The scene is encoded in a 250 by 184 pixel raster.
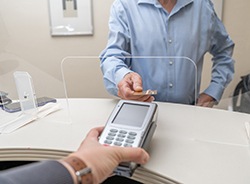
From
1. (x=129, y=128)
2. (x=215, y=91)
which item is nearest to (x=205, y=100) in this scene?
(x=215, y=91)

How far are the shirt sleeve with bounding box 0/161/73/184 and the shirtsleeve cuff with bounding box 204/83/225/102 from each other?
0.81 metres

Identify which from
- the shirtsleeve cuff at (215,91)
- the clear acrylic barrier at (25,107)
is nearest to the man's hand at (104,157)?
the clear acrylic barrier at (25,107)

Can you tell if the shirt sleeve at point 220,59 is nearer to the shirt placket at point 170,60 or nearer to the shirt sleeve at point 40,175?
the shirt placket at point 170,60

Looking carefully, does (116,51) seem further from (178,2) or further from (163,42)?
(178,2)

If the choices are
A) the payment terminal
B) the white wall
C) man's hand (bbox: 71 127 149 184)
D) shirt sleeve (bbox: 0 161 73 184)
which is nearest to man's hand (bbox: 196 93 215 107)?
the payment terminal

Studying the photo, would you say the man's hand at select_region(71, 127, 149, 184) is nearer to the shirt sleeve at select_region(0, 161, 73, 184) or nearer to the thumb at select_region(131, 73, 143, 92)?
the shirt sleeve at select_region(0, 161, 73, 184)

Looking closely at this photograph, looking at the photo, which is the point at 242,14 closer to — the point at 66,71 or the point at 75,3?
the point at 75,3

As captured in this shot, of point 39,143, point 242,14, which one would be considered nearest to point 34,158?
point 39,143

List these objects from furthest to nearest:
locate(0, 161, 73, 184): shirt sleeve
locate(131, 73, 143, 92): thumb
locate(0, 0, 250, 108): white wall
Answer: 1. locate(0, 0, 250, 108): white wall
2. locate(131, 73, 143, 92): thumb
3. locate(0, 161, 73, 184): shirt sleeve

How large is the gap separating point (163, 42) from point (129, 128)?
0.52 metres

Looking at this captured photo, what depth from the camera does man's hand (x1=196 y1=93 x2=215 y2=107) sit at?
3.27 feet

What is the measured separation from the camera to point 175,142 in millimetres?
695

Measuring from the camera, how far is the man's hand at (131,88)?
31.0 inches

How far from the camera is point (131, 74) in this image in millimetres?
876
